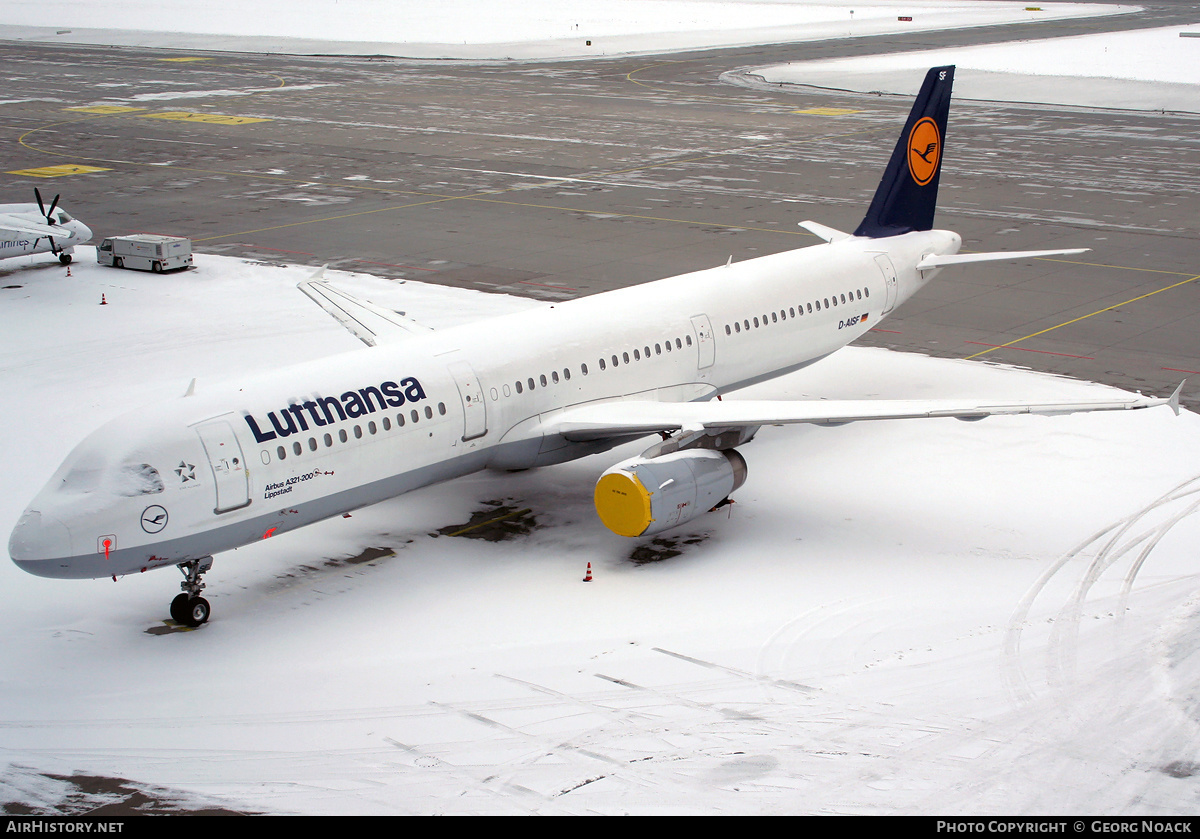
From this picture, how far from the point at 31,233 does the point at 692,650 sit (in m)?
34.7

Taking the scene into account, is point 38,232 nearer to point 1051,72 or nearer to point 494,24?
point 1051,72

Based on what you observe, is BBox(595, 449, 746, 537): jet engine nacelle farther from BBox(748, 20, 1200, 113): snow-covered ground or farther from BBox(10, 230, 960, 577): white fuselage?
BBox(748, 20, 1200, 113): snow-covered ground

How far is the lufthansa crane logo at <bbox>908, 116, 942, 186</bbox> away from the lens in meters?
34.9

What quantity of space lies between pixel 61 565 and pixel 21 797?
4.22 m

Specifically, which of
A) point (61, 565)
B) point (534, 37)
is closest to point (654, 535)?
point (61, 565)

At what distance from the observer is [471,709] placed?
62.0 ft

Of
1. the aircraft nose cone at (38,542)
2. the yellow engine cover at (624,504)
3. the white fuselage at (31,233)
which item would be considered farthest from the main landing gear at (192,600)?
the white fuselage at (31,233)

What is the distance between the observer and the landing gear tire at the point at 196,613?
70.1ft

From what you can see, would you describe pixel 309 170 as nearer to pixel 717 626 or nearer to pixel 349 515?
pixel 349 515

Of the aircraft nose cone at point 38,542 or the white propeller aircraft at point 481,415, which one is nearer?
the aircraft nose cone at point 38,542

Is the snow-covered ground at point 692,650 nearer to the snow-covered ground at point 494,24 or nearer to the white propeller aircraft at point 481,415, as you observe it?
the white propeller aircraft at point 481,415

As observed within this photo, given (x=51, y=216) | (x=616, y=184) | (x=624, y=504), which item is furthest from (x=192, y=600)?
(x=616, y=184)

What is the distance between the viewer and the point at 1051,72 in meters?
106

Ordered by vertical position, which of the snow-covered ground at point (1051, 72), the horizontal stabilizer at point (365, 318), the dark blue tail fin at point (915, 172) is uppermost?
the snow-covered ground at point (1051, 72)
